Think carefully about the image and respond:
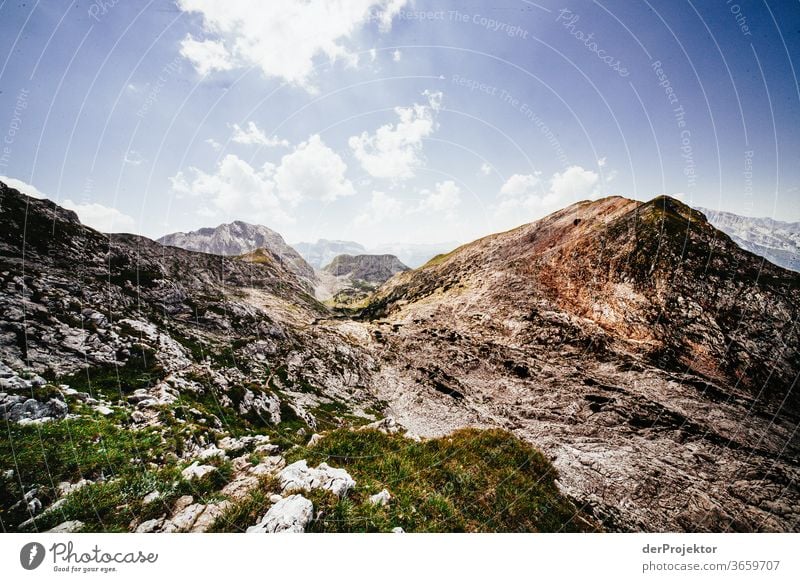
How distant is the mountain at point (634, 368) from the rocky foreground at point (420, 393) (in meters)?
0.24

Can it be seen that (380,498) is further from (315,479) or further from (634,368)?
(634,368)

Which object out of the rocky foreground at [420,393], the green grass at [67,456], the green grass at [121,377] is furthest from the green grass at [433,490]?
the green grass at [121,377]

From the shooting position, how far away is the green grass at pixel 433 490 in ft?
28.1

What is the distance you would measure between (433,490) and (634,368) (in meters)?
35.5

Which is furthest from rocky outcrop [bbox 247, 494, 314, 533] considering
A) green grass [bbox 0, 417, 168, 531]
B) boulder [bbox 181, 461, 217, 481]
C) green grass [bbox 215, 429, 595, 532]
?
green grass [bbox 0, 417, 168, 531]

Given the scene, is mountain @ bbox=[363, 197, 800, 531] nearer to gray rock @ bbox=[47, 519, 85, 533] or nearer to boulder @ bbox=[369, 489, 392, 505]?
boulder @ bbox=[369, 489, 392, 505]

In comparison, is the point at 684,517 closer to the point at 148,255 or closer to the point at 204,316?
the point at 204,316

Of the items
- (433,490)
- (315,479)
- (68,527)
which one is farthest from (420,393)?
(68,527)

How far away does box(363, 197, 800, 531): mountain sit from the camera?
2020cm

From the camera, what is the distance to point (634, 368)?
3350 centimetres

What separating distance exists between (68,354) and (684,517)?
138ft

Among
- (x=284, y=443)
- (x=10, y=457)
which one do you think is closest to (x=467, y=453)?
(x=284, y=443)

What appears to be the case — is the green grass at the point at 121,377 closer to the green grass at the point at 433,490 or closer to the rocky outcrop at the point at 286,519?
the green grass at the point at 433,490
